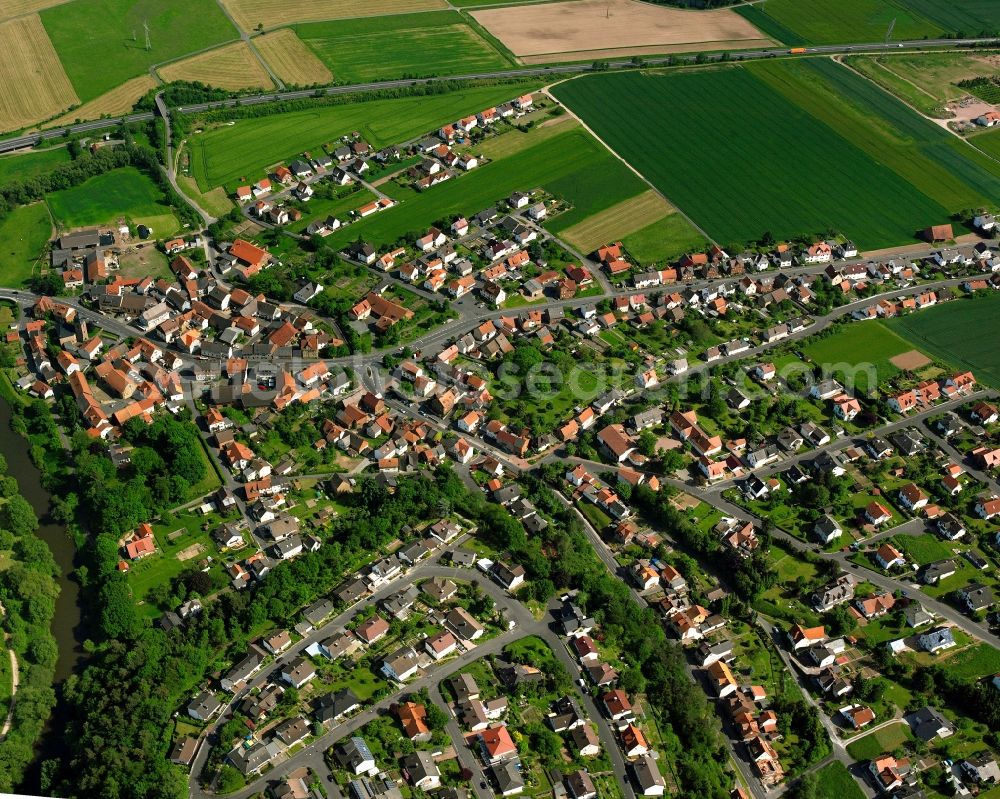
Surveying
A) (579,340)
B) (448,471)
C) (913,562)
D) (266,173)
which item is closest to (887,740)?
(913,562)

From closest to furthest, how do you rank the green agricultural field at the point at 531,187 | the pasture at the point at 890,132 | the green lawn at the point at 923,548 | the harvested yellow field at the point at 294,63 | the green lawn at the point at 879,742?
1. the green lawn at the point at 879,742
2. the green lawn at the point at 923,548
3. the green agricultural field at the point at 531,187
4. the pasture at the point at 890,132
5. the harvested yellow field at the point at 294,63

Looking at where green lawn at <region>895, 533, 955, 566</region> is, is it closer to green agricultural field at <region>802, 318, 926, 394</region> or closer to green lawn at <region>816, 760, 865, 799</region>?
green agricultural field at <region>802, 318, 926, 394</region>

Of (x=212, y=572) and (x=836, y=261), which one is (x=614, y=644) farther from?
(x=836, y=261)

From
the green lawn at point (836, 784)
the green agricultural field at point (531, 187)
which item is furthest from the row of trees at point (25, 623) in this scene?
the green lawn at point (836, 784)

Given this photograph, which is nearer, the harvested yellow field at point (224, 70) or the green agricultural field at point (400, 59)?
the harvested yellow field at point (224, 70)

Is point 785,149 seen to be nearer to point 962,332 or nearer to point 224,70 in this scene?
point 962,332

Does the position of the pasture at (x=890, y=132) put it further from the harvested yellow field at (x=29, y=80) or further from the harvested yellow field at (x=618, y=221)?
the harvested yellow field at (x=29, y=80)
